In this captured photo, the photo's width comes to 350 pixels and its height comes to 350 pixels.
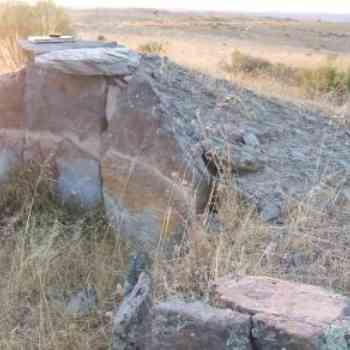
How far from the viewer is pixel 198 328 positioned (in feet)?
6.97

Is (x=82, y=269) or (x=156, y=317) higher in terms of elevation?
(x=156, y=317)

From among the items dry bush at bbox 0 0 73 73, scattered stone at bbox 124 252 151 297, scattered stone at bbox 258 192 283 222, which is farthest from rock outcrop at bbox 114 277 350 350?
dry bush at bbox 0 0 73 73

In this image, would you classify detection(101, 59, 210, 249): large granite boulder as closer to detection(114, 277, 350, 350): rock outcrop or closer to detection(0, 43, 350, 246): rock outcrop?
detection(0, 43, 350, 246): rock outcrop

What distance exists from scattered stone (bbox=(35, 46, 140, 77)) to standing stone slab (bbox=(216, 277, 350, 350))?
2.06 metres

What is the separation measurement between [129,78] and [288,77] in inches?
328

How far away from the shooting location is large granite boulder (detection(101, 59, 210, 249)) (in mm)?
3596

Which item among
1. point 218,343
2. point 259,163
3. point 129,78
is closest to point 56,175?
point 129,78

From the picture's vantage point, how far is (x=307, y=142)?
16.2 feet

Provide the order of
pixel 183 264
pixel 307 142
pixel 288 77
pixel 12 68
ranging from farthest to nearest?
pixel 288 77 → pixel 12 68 → pixel 307 142 → pixel 183 264

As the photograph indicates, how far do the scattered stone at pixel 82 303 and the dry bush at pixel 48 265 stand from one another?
35mm

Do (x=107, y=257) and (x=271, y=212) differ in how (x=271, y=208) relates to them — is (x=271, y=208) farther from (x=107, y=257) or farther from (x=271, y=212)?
(x=107, y=257)

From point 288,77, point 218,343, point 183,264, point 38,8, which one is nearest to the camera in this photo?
point 218,343

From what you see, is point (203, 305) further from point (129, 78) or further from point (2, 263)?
point (129, 78)

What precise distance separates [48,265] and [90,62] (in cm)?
137
